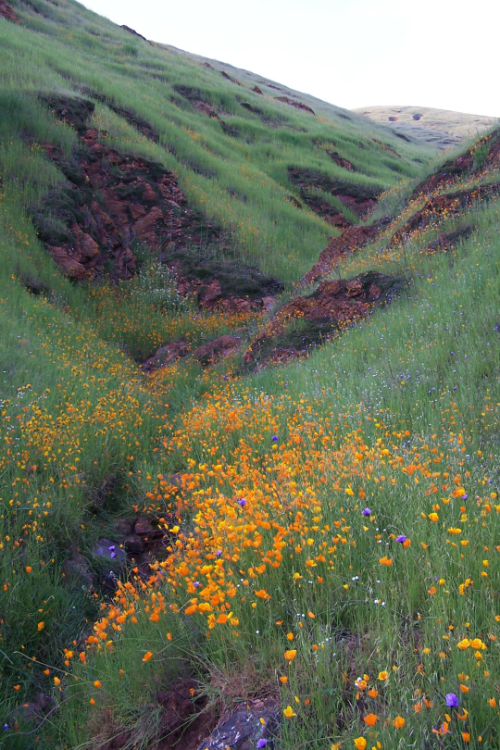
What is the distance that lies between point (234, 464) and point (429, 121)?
99504 millimetres

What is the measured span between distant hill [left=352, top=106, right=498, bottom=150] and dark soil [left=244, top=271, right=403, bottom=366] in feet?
202

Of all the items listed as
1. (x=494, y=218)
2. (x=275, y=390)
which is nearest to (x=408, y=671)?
(x=275, y=390)

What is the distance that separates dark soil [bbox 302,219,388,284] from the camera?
34.0ft

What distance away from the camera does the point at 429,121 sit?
3442 inches

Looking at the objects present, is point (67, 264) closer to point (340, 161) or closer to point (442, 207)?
point (442, 207)

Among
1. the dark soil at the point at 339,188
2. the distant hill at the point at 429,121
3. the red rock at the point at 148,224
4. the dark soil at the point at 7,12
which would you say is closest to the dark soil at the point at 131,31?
the dark soil at the point at 7,12

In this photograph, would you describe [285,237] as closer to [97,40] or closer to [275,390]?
[275,390]

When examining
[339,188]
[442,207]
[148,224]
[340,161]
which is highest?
[340,161]

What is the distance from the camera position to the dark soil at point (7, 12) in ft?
66.5

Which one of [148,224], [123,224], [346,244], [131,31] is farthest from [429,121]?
[123,224]

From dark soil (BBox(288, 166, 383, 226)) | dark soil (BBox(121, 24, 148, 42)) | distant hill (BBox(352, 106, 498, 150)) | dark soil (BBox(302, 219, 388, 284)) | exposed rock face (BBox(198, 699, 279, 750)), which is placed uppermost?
distant hill (BBox(352, 106, 498, 150))

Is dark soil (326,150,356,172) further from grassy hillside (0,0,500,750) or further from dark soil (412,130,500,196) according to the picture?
dark soil (412,130,500,196)

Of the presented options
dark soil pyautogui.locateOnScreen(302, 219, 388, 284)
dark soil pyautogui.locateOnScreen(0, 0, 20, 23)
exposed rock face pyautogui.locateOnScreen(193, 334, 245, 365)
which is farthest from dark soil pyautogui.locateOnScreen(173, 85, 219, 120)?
exposed rock face pyautogui.locateOnScreen(193, 334, 245, 365)

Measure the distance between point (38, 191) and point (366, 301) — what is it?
669cm
